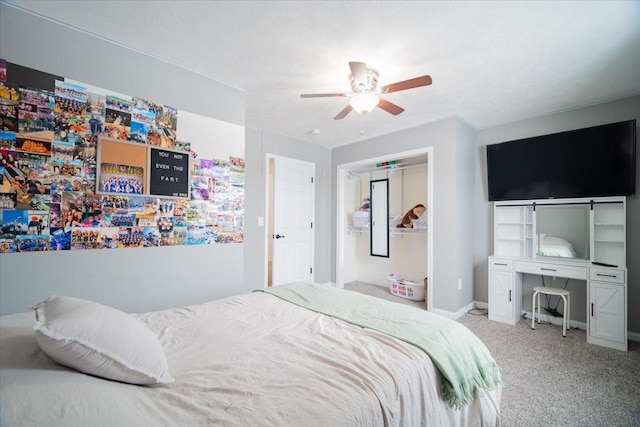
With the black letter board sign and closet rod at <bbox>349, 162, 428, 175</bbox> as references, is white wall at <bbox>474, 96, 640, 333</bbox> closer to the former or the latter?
closet rod at <bbox>349, 162, 428, 175</bbox>

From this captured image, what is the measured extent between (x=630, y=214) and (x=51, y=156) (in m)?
5.31

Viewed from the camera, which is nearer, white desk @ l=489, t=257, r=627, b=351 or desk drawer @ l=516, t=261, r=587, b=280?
white desk @ l=489, t=257, r=627, b=351

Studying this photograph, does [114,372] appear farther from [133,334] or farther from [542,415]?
[542,415]

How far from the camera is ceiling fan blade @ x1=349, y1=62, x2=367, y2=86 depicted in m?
1.93

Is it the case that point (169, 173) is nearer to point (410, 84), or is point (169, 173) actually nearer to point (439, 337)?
point (410, 84)

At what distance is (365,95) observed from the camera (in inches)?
90.7

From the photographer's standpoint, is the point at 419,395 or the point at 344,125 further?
the point at 344,125

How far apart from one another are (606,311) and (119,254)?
4512 mm

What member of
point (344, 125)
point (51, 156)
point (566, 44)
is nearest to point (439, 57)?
point (566, 44)

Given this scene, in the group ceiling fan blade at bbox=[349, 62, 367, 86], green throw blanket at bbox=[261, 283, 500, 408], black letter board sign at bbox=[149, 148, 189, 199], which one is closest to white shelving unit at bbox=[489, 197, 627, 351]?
green throw blanket at bbox=[261, 283, 500, 408]

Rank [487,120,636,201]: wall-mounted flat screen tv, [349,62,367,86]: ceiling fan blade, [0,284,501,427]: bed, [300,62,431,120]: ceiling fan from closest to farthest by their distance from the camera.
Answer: [0,284,501,427]: bed → [349,62,367,86]: ceiling fan blade → [300,62,431,120]: ceiling fan → [487,120,636,201]: wall-mounted flat screen tv

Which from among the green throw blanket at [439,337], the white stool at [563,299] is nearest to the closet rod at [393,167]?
the white stool at [563,299]

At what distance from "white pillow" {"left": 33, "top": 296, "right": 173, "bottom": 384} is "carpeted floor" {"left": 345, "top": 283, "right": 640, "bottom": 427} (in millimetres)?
2122

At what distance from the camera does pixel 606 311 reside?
108 inches
